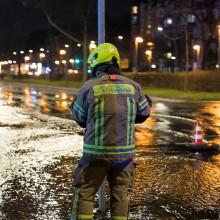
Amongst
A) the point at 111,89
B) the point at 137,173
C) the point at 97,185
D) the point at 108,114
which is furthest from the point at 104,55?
the point at 137,173

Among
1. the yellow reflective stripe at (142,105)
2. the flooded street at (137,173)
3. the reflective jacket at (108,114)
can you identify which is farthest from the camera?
the flooded street at (137,173)

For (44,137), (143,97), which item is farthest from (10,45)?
(143,97)

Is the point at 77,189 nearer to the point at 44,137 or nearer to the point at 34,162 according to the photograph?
the point at 34,162

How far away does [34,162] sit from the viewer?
7.86 metres

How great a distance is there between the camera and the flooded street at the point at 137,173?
5.16 metres

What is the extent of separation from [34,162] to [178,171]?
263cm

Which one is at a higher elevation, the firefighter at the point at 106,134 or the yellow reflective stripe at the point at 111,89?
the yellow reflective stripe at the point at 111,89

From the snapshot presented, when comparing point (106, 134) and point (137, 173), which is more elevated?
point (106, 134)

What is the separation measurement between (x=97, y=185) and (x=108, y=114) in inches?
24.3

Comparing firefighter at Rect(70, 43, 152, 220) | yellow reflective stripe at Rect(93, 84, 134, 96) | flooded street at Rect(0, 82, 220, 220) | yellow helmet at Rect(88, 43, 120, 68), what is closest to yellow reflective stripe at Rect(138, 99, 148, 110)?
firefighter at Rect(70, 43, 152, 220)

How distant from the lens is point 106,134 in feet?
11.6

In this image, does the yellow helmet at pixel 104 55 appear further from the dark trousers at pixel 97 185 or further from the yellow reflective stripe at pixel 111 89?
the dark trousers at pixel 97 185

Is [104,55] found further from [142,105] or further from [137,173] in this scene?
[137,173]

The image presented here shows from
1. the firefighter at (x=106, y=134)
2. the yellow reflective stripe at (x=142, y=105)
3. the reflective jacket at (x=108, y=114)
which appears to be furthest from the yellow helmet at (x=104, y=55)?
the yellow reflective stripe at (x=142, y=105)
